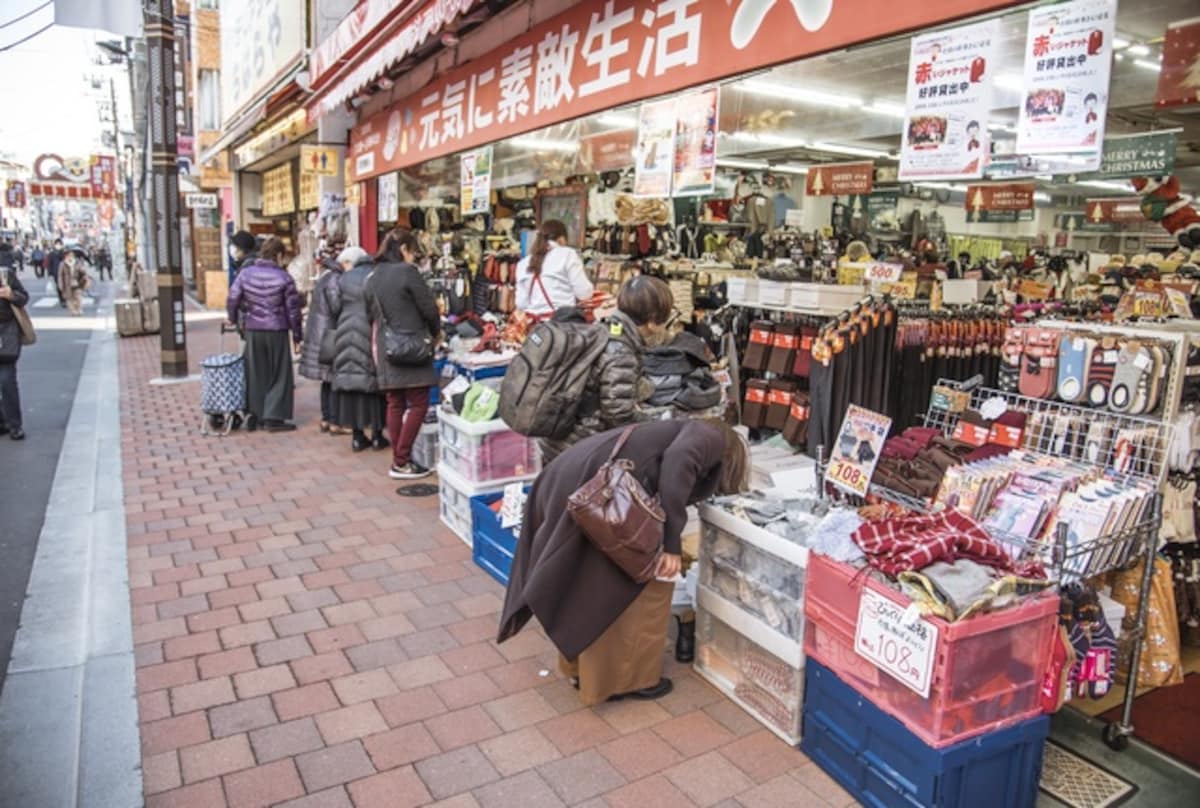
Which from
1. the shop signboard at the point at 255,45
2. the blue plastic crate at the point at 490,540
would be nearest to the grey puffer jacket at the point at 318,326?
the blue plastic crate at the point at 490,540

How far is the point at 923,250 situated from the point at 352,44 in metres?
8.96

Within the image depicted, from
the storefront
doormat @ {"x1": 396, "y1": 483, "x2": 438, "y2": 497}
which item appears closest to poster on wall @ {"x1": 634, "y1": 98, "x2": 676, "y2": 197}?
the storefront

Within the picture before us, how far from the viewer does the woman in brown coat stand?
3.47 meters

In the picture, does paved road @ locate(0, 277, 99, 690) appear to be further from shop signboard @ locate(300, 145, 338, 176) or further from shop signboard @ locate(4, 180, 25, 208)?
shop signboard @ locate(4, 180, 25, 208)

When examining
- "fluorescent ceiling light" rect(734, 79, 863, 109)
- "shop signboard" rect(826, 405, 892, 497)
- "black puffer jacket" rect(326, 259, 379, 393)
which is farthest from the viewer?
"fluorescent ceiling light" rect(734, 79, 863, 109)

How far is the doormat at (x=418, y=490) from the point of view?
22.4 ft

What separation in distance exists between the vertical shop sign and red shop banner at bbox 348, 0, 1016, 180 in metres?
0.14

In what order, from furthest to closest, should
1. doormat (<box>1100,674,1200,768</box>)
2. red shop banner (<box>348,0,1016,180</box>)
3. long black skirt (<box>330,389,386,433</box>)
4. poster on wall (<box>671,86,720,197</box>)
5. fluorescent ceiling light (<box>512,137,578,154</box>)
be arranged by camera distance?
fluorescent ceiling light (<box>512,137,578,154</box>) < long black skirt (<box>330,389,386,433</box>) < poster on wall (<box>671,86,720,197</box>) < red shop banner (<box>348,0,1016,180</box>) < doormat (<box>1100,674,1200,768</box>)

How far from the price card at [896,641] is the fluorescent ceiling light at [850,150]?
8895 millimetres

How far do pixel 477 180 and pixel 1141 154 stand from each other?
714 centimetres

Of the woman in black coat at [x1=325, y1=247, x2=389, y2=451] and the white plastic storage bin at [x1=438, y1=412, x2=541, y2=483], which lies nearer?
the white plastic storage bin at [x1=438, y1=412, x2=541, y2=483]

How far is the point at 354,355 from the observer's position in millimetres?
A: 7695

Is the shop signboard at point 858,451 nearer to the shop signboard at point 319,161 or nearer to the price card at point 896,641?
the price card at point 896,641

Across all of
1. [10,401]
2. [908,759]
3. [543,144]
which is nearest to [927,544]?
[908,759]
